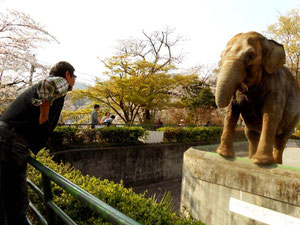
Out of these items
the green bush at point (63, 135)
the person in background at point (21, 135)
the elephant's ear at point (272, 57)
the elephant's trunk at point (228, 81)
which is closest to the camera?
the person in background at point (21, 135)

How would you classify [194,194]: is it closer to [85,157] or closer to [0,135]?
[0,135]

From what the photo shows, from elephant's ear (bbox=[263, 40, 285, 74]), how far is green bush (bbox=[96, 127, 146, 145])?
7.30 meters

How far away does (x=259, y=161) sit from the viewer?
2842 millimetres

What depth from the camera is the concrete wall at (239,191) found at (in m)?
2.45

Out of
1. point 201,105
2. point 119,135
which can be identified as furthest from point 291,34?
point 119,135

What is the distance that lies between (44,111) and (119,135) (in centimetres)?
776

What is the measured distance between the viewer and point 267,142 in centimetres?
297

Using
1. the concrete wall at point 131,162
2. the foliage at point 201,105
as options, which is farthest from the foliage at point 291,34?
the concrete wall at point 131,162

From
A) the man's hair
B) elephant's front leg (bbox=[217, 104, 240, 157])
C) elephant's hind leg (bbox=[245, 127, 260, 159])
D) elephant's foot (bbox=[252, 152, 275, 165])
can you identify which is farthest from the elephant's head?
the man's hair

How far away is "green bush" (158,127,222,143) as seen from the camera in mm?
11741

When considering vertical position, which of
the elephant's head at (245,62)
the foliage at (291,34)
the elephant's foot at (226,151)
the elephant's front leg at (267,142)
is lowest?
the elephant's foot at (226,151)

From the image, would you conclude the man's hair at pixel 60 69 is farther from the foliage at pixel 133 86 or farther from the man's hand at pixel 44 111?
the foliage at pixel 133 86

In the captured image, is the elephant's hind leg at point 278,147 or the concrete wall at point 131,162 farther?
the concrete wall at point 131,162

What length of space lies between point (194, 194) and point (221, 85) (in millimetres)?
1869
